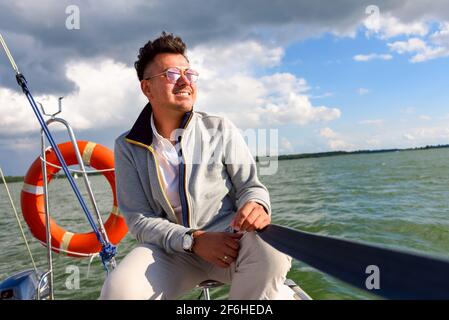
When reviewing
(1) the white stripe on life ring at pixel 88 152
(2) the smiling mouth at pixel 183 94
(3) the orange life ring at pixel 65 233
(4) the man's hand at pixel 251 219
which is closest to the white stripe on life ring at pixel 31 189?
(3) the orange life ring at pixel 65 233

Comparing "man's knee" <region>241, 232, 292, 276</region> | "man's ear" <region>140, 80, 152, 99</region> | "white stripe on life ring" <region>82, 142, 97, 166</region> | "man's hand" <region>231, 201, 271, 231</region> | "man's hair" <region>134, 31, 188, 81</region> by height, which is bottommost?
"man's knee" <region>241, 232, 292, 276</region>

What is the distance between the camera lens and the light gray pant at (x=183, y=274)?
120cm

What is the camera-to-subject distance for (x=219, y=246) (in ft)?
4.35

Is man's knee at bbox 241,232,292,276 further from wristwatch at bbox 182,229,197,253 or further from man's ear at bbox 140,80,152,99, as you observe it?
man's ear at bbox 140,80,152,99

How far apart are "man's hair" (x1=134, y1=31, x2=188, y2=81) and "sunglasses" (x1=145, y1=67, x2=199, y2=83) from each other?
10cm

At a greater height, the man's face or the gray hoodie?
the man's face

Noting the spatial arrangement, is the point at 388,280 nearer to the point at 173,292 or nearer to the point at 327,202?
the point at 173,292

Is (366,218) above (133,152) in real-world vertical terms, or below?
below

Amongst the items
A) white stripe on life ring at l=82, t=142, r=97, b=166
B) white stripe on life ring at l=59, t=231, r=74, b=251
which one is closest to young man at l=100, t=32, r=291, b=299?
white stripe on life ring at l=82, t=142, r=97, b=166

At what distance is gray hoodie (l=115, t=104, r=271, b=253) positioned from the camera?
1547mm
